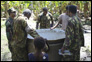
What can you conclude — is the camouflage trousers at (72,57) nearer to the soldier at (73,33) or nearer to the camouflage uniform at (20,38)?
the soldier at (73,33)

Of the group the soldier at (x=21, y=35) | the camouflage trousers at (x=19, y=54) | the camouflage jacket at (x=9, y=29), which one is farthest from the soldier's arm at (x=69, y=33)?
the camouflage jacket at (x=9, y=29)

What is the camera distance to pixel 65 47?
318cm

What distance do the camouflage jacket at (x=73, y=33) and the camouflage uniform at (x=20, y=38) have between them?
623mm

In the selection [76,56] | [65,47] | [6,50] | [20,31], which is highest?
[20,31]

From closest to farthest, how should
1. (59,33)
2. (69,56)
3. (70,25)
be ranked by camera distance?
1. (70,25)
2. (69,56)
3. (59,33)

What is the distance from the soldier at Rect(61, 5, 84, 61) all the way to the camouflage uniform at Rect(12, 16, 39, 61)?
625 mm

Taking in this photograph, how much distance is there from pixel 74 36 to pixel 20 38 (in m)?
1.13

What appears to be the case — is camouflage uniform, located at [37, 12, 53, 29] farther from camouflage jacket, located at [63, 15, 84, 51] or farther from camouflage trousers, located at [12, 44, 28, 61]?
camouflage jacket, located at [63, 15, 84, 51]

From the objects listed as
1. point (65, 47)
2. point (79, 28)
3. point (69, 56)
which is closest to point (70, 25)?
point (79, 28)

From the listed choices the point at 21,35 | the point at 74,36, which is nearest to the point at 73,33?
the point at 74,36

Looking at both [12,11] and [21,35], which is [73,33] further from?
[12,11]

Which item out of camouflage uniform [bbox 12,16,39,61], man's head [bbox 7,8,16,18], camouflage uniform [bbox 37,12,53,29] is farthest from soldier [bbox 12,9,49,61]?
camouflage uniform [bbox 37,12,53,29]

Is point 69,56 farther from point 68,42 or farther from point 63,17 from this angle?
point 63,17

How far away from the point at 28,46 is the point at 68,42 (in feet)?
3.20
